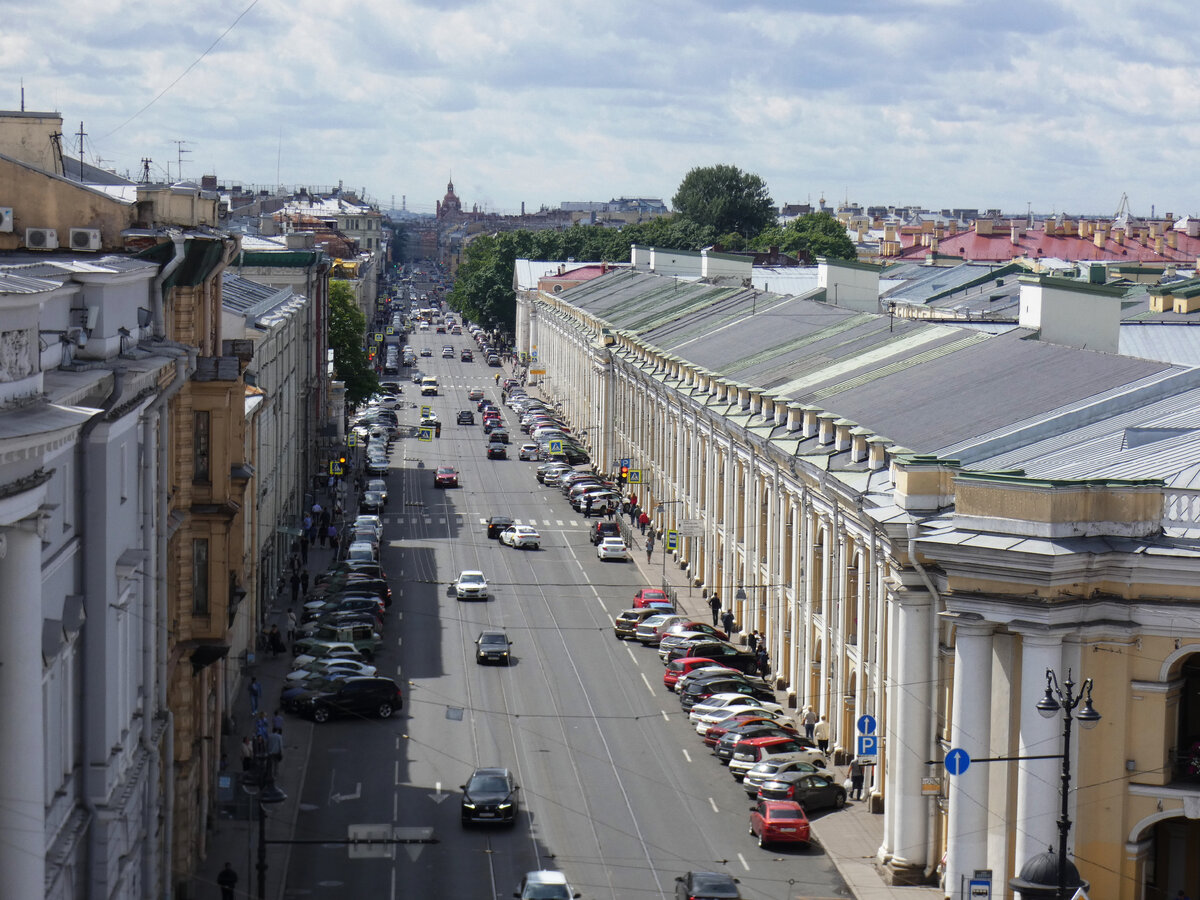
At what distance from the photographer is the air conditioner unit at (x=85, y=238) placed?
3234 cm

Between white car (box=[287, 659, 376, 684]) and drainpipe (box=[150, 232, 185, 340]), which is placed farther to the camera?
white car (box=[287, 659, 376, 684])

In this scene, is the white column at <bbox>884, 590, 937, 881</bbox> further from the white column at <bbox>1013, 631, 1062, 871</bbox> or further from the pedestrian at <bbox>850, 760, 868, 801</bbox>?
the pedestrian at <bbox>850, 760, 868, 801</bbox>

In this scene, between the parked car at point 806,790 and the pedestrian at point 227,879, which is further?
the parked car at point 806,790

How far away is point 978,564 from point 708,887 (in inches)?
345

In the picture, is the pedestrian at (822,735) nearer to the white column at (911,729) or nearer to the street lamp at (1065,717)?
the white column at (911,729)

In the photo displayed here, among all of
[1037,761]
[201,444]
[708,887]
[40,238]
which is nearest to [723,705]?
[708,887]

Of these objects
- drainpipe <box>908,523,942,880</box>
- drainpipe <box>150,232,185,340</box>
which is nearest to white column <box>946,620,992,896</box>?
drainpipe <box>908,523,942,880</box>

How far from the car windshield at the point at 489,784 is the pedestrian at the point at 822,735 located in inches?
425

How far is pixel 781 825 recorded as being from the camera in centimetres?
4128

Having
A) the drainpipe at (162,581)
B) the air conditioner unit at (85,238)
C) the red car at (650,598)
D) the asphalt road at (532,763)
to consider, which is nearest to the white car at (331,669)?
the asphalt road at (532,763)

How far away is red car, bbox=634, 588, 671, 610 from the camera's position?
219 ft

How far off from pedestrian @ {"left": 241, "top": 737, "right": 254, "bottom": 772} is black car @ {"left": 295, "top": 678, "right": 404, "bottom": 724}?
17.9 feet

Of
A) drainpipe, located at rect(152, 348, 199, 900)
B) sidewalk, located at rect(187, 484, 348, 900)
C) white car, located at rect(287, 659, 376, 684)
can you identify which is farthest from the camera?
white car, located at rect(287, 659, 376, 684)

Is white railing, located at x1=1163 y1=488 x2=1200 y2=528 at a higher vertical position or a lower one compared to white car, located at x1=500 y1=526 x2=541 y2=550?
higher
